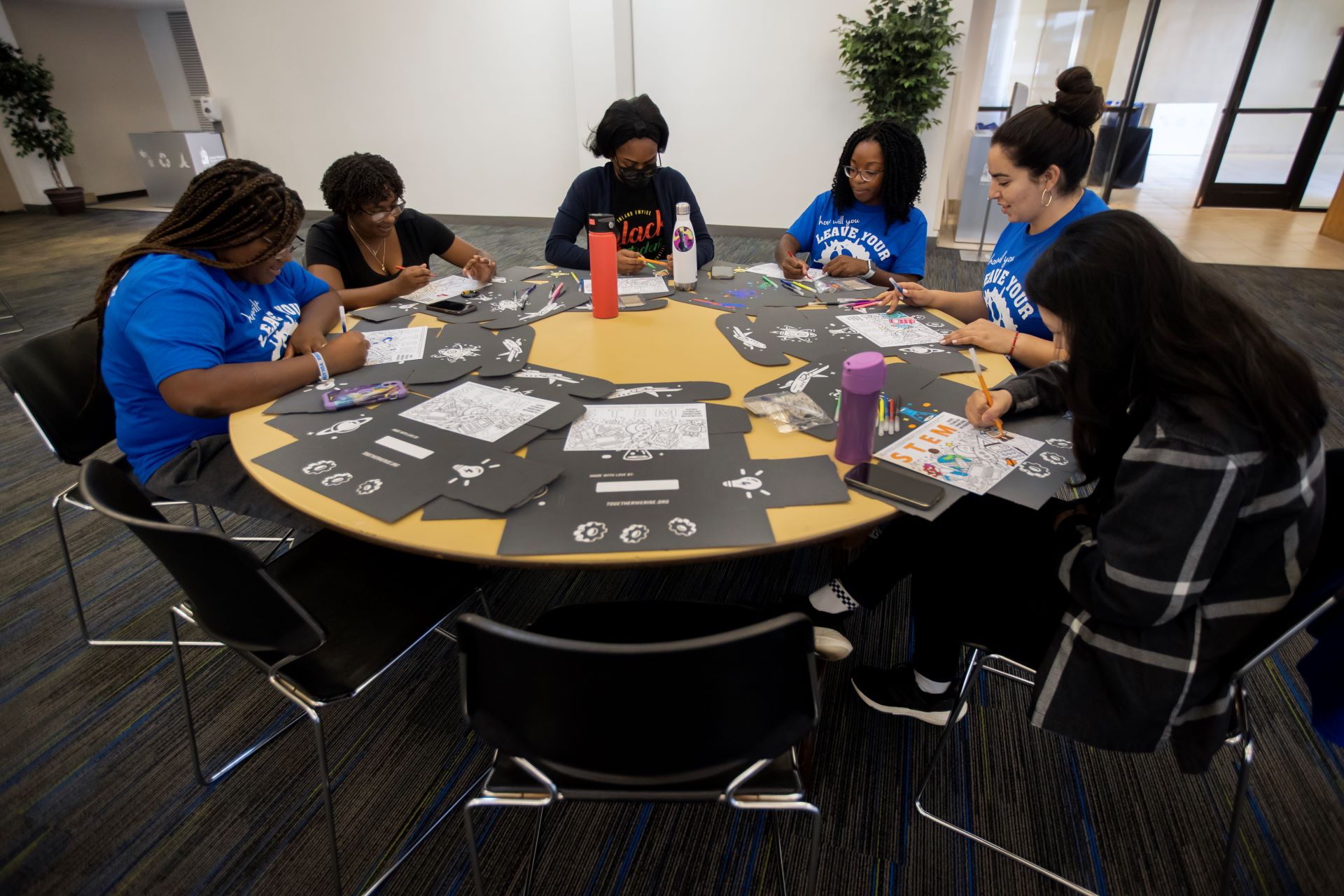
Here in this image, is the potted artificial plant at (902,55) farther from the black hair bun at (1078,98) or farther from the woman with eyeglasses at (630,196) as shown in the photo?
the black hair bun at (1078,98)

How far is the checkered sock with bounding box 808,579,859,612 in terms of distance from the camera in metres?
1.44

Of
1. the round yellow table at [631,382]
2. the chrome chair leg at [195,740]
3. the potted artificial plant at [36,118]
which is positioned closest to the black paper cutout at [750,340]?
the round yellow table at [631,382]

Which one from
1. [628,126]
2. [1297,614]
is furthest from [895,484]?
[628,126]

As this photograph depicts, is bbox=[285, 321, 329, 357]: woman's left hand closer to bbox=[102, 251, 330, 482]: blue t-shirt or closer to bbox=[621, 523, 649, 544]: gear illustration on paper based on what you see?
bbox=[102, 251, 330, 482]: blue t-shirt

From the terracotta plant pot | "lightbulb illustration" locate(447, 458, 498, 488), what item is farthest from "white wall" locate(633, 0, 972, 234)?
the terracotta plant pot

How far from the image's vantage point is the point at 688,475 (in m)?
1.11

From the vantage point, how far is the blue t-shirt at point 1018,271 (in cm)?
180

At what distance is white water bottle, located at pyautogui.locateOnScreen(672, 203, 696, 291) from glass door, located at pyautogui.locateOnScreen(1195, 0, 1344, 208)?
319 inches

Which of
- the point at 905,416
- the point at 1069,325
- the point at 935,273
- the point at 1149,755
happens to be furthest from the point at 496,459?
the point at 935,273

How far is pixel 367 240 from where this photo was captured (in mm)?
2352

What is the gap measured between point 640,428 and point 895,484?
0.48 meters

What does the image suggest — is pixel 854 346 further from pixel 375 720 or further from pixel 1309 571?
pixel 375 720

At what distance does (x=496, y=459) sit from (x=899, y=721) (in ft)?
3.76

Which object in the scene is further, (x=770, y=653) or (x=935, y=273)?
(x=935, y=273)
